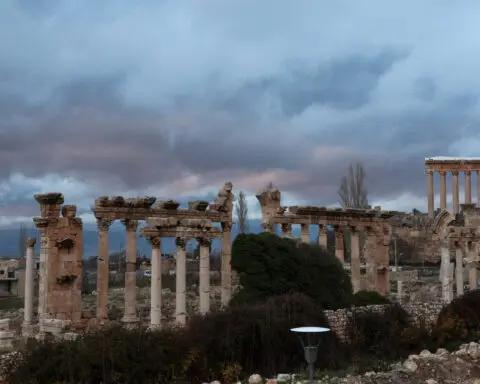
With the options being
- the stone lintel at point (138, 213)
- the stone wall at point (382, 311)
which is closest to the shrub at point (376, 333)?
the stone wall at point (382, 311)

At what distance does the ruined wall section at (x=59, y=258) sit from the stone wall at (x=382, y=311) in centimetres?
992

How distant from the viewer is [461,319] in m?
26.2

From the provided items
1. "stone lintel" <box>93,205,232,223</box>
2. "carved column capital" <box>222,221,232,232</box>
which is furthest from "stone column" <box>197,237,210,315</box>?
"carved column capital" <box>222,221,232,232</box>

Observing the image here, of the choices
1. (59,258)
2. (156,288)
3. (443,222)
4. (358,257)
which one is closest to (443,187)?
(358,257)

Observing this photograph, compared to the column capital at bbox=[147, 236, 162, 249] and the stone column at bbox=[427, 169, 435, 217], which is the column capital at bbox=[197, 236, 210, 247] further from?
the stone column at bbox=[427, 169, 435, 217]

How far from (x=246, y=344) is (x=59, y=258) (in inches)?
399

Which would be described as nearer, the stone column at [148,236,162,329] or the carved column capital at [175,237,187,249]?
the stone column at [148,236,162,329]

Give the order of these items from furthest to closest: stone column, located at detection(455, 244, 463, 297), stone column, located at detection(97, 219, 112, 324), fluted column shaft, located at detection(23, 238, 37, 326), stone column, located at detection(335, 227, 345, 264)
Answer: stone column, located at detection(335, 227, 345, 264), stone column, located at detection(455, 244, 463, 297), fluted column shaft, located at detection(23, 238, 37, 326), stone column, located at detection(97, 219, 112, 324)

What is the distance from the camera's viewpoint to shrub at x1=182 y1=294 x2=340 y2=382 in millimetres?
18453

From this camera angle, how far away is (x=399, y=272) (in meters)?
51.9

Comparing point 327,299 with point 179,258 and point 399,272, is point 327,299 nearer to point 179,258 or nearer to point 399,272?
point 179,258

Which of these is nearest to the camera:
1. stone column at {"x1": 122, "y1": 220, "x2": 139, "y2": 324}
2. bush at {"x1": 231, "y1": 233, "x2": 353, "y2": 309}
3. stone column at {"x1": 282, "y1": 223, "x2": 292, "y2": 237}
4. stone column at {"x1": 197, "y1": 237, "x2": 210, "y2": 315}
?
bush at {"x1": 231, "y1": 233, "x2": 353, "y2": 309}

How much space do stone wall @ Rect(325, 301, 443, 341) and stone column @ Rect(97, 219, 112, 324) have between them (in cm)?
914

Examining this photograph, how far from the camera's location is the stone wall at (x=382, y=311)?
2377 cm
